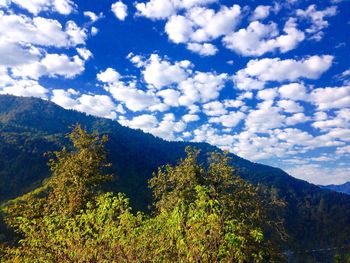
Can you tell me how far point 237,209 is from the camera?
132 ft

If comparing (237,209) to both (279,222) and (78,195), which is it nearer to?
(279,222)

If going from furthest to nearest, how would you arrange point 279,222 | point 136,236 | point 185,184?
point 185,184 → point 279,222 → point 136,236

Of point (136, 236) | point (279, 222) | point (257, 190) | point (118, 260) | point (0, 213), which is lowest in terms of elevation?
point (0, 213)

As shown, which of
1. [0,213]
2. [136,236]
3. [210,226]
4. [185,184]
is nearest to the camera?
[210,226]

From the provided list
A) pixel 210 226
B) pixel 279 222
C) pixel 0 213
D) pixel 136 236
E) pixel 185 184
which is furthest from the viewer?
pixel 0 213

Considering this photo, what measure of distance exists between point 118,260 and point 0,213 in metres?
201

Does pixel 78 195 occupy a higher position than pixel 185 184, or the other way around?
pixel 185 184

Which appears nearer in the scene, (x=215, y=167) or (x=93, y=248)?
(x=93, y=248)

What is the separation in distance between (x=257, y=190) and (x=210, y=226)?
94.3 ft

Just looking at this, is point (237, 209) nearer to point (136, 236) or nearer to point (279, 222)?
point (279, 222)

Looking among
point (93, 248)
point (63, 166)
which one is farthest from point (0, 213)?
point (93, 248)

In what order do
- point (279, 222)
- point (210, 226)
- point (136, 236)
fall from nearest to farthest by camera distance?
point (210, 226) → point (136, 236) → point (279, 222)

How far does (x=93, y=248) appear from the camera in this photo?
17.2 m

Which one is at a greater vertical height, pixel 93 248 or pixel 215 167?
pixel 215 167
